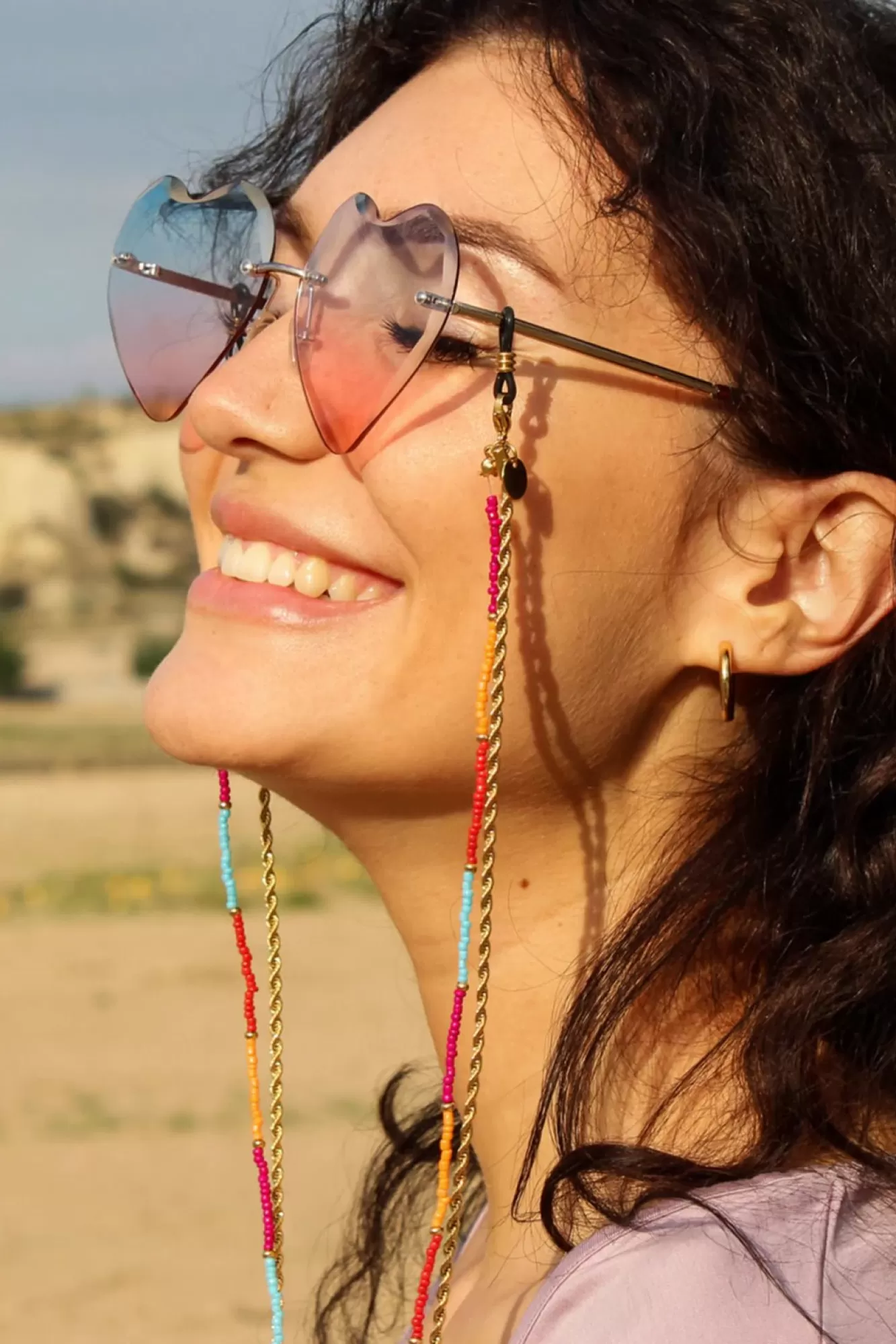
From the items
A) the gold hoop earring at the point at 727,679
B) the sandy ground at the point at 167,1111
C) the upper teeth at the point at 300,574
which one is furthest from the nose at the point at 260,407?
the sandy ground at the point at 167,1111

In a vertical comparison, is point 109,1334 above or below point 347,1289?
below

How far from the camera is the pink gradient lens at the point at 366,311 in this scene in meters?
1.94

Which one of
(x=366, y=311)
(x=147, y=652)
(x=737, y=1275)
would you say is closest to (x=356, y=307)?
(x=366, y=311)

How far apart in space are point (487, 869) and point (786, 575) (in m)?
0.52

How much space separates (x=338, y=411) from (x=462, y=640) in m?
0.30

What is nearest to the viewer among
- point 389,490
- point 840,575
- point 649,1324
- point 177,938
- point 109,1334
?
point 649,1324

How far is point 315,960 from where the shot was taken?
29.4 feet

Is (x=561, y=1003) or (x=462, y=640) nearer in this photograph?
(x=462, y=640)

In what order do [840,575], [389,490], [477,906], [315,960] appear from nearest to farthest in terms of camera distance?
[389,490], [840,575], [477,906], [315,960]

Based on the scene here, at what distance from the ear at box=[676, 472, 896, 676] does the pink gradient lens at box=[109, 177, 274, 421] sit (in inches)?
28.1

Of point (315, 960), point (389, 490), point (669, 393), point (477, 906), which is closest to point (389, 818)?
point (477, 906)

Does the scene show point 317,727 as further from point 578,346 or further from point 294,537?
point 578,346

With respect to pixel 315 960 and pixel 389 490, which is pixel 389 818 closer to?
pixel 389 490

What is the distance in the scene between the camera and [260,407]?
6.81ft
